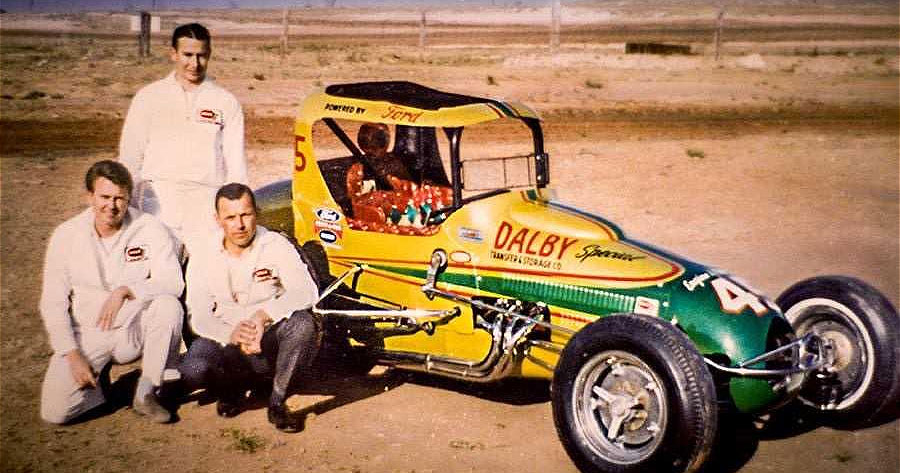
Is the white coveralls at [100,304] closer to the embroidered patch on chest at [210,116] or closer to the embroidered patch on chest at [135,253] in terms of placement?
the embroidered patch on chest at [135,253]

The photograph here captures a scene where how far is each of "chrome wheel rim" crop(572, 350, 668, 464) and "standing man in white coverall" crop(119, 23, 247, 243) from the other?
10.1 ft

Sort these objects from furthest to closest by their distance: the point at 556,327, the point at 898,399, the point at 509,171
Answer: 1. the point at 509,171
2. the point at 898,399
3. the point at 556,327

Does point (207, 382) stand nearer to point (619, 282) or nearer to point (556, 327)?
point (556, 327)

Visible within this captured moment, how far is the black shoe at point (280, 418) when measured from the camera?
634cm

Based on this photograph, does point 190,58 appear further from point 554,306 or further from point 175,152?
point 554,306

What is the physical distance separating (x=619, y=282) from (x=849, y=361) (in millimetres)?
1827

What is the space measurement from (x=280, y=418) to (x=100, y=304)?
4.70 feet

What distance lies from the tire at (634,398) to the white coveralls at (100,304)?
273cm

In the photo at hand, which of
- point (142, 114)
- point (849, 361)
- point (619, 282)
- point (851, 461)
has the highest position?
point (142, 114)

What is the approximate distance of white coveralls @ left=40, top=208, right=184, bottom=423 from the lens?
6309 millimetres

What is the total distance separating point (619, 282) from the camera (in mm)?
6105

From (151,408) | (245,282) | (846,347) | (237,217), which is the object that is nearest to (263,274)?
(245,282)

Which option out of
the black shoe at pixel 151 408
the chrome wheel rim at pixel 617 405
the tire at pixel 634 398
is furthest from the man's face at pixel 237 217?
the chrome wheel rim at pixel 617 405

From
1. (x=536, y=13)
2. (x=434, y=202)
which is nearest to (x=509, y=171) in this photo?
(x=434, y=202)
